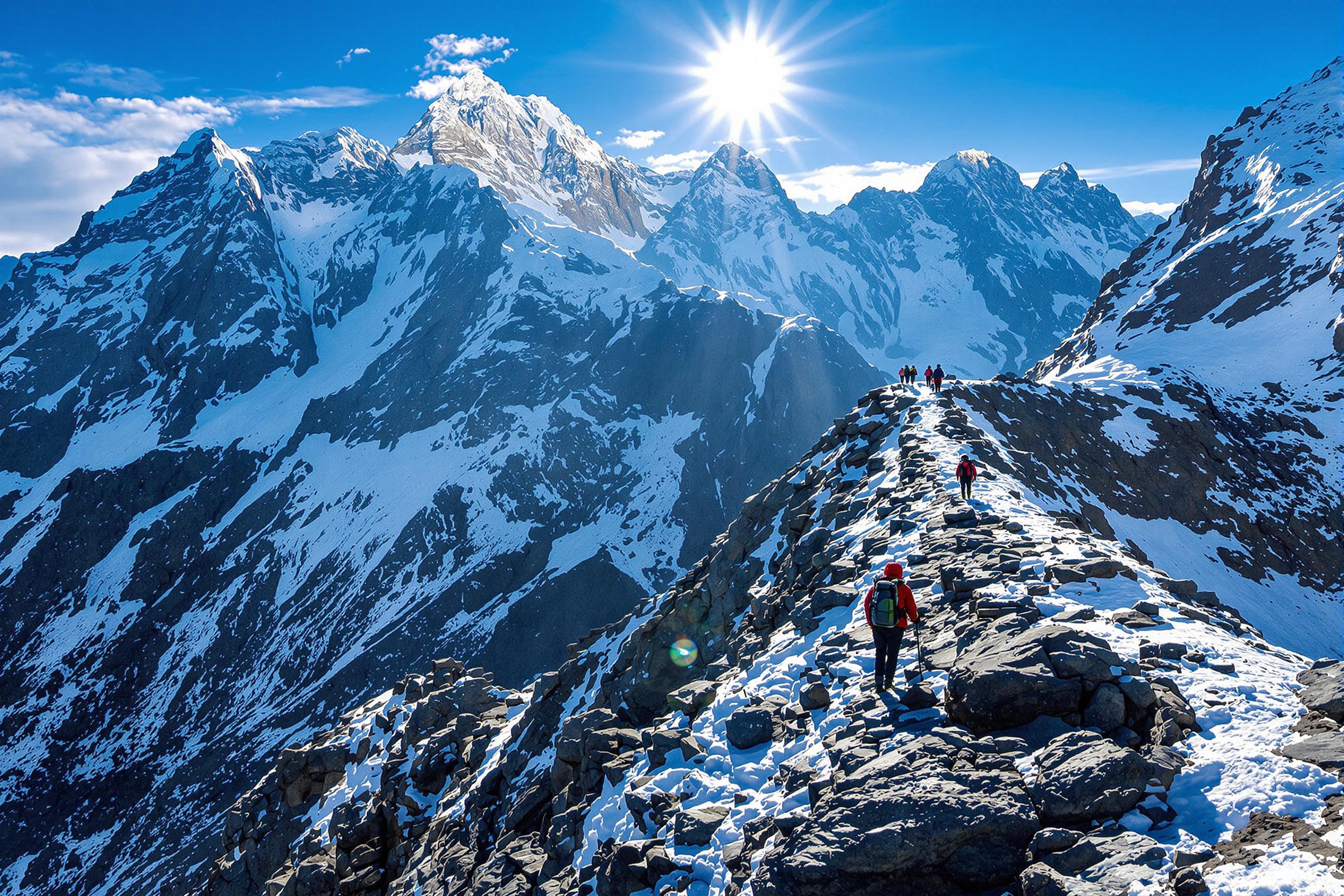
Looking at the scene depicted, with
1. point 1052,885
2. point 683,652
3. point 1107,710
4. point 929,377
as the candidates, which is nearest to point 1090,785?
point 1052,885

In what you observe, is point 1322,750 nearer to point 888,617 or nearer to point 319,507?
point 888,617

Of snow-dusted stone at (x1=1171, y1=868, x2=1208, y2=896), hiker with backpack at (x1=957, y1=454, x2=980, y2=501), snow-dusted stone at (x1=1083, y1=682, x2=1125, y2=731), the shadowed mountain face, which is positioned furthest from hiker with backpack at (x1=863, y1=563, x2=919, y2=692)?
hiker with backpack at (x1=957, y1=454, x2=980, y2=501)

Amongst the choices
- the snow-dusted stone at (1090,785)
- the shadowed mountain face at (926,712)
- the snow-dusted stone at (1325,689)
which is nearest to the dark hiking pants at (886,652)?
the shadowed mountain face at (926,712)

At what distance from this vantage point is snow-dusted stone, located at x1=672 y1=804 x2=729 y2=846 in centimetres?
1144

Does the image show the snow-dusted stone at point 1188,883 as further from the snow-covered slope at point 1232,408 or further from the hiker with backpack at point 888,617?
the snow-covered slope at point 1232,408

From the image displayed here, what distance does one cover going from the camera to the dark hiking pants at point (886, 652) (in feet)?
38.2

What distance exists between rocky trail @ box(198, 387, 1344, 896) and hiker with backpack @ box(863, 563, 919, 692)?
0.50 meters

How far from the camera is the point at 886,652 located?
39.5ft

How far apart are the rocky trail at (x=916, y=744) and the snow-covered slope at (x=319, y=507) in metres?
84.7

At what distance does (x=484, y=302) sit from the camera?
7441 inches

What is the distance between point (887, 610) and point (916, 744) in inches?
A: 87.8

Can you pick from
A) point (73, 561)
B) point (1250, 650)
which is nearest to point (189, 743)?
point (73, 561)

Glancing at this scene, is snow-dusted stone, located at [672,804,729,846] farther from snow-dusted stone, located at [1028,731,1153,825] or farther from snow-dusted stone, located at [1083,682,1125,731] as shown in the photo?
snow-dusted stone, located at [1083,682,1125,731]

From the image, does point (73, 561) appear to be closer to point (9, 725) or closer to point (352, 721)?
point (9, 725)
